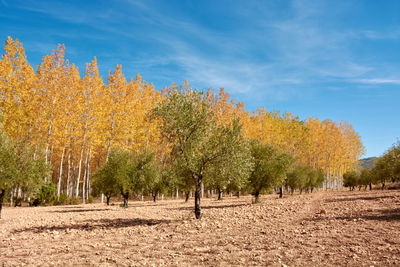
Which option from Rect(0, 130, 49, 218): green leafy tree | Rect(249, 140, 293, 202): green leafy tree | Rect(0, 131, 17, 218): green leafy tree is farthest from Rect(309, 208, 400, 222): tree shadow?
Rect(0, 131, 17, 218): green leafy tree

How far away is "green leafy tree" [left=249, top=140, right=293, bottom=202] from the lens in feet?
118

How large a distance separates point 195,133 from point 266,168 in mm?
19203

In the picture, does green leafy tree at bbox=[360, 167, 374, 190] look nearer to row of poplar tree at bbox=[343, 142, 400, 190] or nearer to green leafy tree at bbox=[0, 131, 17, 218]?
row of poplar tree at bbox=[343, 142, 400, 190]

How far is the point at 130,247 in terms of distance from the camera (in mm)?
12977

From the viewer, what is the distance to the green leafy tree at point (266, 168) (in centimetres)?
3594

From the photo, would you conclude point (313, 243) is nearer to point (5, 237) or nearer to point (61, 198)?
point (5, 237)

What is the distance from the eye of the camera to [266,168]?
3581cm

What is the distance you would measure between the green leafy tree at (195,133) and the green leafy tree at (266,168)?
17.3 m

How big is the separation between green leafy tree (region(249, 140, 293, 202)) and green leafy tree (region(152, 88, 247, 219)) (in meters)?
17.3

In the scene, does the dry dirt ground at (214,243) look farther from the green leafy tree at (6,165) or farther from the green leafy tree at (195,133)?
the green leafy tree at (6,165)

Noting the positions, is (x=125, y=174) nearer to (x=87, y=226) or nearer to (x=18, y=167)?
(x=18, y=167)

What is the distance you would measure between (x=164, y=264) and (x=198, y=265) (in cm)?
125

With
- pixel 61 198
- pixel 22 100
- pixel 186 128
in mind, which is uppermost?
pixel 22 100

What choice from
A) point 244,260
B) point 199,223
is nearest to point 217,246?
point 244,260
